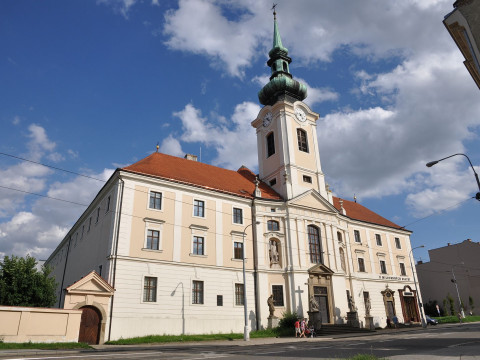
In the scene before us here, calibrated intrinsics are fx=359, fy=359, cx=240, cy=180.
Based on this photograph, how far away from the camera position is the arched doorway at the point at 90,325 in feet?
71.1

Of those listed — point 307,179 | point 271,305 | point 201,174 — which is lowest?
point 271,305

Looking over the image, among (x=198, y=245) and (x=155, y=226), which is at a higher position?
(x=155, y=226)

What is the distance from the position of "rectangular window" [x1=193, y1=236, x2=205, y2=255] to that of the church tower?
10288 mm

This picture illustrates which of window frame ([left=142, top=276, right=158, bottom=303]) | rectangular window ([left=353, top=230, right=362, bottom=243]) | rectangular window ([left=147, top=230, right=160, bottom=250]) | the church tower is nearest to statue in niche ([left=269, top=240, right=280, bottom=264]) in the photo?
the church tower

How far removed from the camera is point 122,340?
21906mm

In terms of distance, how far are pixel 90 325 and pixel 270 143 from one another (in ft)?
84.8

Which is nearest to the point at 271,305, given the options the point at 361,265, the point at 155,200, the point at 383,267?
the point at 155,200

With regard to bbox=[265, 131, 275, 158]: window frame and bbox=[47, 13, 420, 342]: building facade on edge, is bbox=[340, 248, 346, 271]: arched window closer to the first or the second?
bbox=[47, 13, 420, 342]: building facade on edge

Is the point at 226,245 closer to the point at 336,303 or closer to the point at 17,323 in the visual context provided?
the point at 336,303

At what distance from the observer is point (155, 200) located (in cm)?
2773

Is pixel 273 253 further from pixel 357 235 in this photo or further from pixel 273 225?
pixel 357 235

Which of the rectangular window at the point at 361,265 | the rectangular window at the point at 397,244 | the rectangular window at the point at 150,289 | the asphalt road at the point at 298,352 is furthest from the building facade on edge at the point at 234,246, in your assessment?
the asphalt road at the point at 298,352

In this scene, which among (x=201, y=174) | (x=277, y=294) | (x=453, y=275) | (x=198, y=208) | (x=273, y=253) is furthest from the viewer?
(x=453, y=275)

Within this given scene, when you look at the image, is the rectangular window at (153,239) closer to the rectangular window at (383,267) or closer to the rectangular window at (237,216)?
the rectangular window at (237,216)
